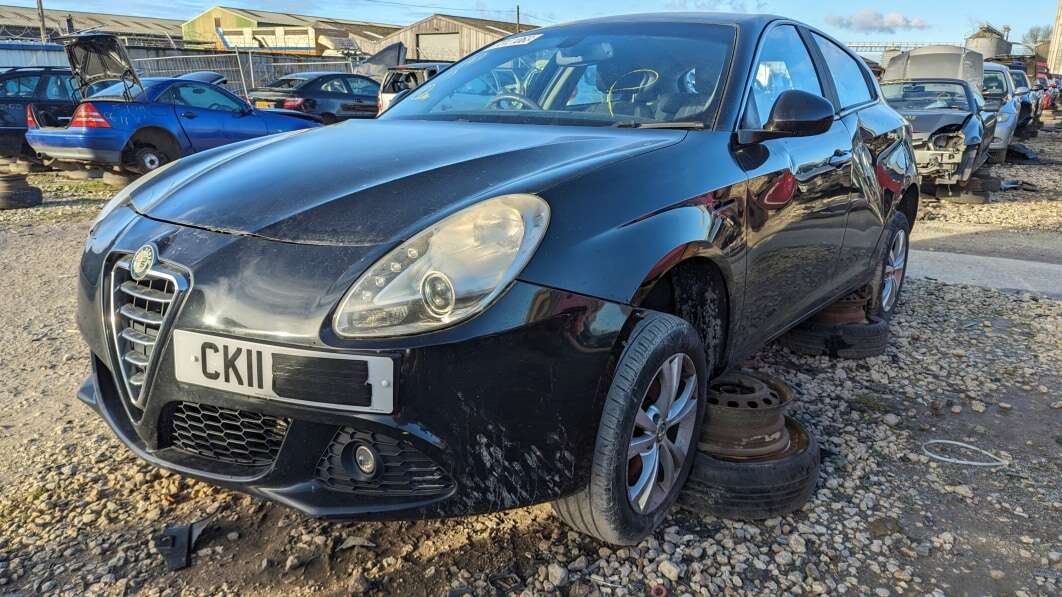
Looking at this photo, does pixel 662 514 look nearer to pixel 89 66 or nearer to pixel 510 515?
pixel 510 515

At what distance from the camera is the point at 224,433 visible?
1923 mm

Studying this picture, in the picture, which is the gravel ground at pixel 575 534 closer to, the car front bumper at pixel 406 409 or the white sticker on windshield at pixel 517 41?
the car front bumper at pixel 406 409

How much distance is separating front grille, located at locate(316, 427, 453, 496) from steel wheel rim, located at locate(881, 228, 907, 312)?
3356 millimetres

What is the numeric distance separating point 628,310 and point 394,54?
20426 mm

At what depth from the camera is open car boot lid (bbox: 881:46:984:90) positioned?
13.9 meters

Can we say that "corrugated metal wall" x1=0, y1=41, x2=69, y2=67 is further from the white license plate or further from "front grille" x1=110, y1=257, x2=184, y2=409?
the white license plate

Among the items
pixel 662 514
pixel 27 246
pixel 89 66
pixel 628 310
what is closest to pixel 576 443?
pixel 628 310

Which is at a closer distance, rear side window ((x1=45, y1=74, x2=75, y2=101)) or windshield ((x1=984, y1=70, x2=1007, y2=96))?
rear side window ((x1=45, y1=74, x2=75, y2=101))

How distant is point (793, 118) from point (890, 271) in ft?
7.23

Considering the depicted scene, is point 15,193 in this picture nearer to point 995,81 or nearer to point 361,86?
point 361,86

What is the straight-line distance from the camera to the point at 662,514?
2.31m

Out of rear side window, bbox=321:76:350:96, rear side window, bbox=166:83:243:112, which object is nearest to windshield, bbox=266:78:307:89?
rear side window, bbox=321:76:350:96

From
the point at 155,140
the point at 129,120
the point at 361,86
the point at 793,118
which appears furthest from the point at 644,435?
the point at 361,86

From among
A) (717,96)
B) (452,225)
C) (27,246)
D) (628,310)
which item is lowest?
(27,246)
